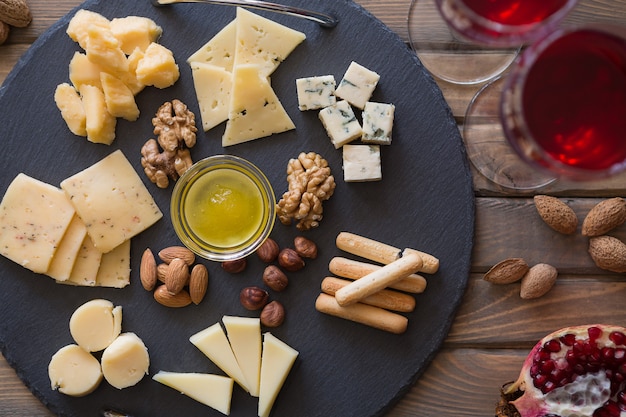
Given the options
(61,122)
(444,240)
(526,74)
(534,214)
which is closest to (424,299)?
(444,240)

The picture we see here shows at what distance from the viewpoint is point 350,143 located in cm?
166

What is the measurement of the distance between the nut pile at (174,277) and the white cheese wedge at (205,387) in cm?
18

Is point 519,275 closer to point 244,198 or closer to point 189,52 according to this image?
point 244,198

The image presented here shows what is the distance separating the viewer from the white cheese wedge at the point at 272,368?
1598 mm

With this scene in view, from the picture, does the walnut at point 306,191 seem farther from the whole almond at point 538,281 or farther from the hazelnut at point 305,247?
the whole almond at point 538,281

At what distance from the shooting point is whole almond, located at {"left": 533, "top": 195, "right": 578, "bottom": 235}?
159 centimetres

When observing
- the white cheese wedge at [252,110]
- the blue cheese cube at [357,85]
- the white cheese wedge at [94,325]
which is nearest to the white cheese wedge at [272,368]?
the white cheese wedge at [94,325]

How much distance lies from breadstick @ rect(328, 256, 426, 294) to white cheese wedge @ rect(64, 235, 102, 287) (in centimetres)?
61

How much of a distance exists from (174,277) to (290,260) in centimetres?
29

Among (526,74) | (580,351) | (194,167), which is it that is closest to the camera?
(526,74)

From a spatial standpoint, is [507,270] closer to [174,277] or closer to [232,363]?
[232,363]

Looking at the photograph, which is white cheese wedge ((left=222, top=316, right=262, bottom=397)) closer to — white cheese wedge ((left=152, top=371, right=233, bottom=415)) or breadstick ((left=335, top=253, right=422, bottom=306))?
white cheese wedge ((left=152, top=371, right=233, bottom=415))

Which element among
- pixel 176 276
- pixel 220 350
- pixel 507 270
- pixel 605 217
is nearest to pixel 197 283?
pixel 176 276

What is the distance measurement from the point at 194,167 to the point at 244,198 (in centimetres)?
15
